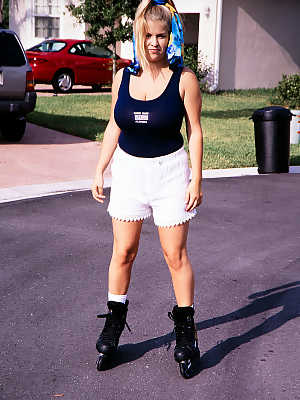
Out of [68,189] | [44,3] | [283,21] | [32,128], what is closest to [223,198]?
[68,189]

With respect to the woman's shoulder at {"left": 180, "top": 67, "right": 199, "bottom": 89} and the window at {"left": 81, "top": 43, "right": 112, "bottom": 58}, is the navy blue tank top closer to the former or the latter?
the woman's shoulder at {"left": 180, "top": 67, "right": 199, "bottom": 89}

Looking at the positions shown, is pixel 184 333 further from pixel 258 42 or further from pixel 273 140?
pixel 258 42

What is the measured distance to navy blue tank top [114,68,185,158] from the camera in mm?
3615

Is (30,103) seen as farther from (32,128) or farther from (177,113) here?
(177,113)

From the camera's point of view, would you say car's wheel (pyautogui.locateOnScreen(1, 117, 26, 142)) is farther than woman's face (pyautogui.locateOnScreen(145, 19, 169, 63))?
Yes

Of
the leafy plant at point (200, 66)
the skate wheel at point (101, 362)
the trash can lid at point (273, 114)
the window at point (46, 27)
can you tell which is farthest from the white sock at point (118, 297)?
the window at point (46, 27)

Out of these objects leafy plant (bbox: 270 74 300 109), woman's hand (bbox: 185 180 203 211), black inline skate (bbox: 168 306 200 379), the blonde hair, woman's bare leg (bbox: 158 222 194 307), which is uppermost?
the blonde hair

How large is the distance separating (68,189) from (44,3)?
70.2 ft

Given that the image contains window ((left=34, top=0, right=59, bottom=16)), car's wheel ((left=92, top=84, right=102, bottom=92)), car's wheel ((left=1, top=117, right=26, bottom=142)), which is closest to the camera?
car's wheel ((left=1, top=117, right=26, bottom=142))

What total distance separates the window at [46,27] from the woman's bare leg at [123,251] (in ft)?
86.2

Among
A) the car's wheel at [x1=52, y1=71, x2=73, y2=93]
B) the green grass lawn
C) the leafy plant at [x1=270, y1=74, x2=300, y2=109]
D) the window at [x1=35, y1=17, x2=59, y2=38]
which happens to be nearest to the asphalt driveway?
the green grass lawn

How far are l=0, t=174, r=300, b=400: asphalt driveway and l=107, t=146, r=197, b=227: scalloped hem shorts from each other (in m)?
0.94

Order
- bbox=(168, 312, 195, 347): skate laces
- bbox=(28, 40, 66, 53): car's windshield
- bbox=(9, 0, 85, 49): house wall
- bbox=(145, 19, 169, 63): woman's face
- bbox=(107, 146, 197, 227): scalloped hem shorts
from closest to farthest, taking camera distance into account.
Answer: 1. bbox=(145, 19, 169, 63): woman's face
2. bbox=(107, 146, 197, 227): scalloped hem shorts
3. bbox=(168, 312, 195, 347): skate laces
4. bbox=(28, 40, 66, 53): car's windshield
5. bbox=(9, 0, 85, 49): house wall

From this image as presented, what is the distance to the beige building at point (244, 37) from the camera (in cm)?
2394
